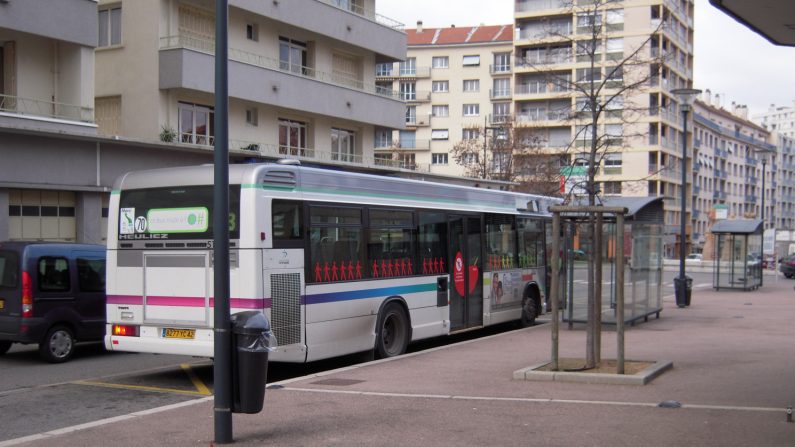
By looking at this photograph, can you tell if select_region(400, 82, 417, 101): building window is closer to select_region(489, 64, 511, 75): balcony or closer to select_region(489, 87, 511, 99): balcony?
select_region(489, 87, 511, 99): balcony

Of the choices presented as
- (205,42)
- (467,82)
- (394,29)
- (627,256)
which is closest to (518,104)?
(467,82)

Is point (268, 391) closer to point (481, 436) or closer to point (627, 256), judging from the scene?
point (481, 436)

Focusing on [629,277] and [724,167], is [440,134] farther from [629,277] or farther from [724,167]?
[629,277]

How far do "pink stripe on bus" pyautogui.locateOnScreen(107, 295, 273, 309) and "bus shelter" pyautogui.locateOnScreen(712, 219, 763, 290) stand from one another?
2559 centimetres

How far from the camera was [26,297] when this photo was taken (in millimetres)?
13297

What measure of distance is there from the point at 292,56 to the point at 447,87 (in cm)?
6147

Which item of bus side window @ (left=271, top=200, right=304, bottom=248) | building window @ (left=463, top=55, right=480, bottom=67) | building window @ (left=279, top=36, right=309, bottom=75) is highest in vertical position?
building window @ (left=463, top=55, right=480, bottom=67)

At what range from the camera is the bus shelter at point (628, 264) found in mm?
17797

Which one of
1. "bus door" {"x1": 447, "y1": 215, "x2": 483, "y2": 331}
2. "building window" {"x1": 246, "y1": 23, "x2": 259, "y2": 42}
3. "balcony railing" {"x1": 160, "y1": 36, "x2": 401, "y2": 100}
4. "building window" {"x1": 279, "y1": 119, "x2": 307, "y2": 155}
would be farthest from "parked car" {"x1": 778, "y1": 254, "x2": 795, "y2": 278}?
"bus door" {"x1": 447, "y1": 215, "x2": 483, "y2": 331}

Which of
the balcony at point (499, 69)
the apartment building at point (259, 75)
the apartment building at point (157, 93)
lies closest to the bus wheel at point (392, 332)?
the apartment building at point (157, 93)

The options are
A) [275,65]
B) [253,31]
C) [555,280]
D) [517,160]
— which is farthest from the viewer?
[517,160]

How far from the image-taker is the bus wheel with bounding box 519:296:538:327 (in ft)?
61.0

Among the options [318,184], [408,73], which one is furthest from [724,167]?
[318,184]

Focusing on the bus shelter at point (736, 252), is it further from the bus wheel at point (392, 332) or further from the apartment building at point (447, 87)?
the apartment building at point (447, 87)
